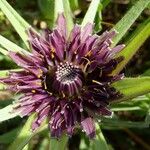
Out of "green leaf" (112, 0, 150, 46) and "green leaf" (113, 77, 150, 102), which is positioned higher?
"green leaf" (112, 0, 150, 46)

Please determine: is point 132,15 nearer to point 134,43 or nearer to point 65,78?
point 134,43

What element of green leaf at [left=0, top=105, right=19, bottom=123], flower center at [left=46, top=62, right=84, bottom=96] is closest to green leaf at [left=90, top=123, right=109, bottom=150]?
flower center at [left=46, top=62, right=84, bottom=96]

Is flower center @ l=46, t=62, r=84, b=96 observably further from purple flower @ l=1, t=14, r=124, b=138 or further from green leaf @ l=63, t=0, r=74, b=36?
green leaf @ l=63, t=0, r=74, b=36

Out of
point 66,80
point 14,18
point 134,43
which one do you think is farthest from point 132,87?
point 14,18

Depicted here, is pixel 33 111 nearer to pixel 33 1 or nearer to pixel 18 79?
pixel 18 79

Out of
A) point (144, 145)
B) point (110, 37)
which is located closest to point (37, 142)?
point (144, 145)

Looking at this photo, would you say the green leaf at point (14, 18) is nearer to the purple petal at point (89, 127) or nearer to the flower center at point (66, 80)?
the flower center at point (66, 80)
